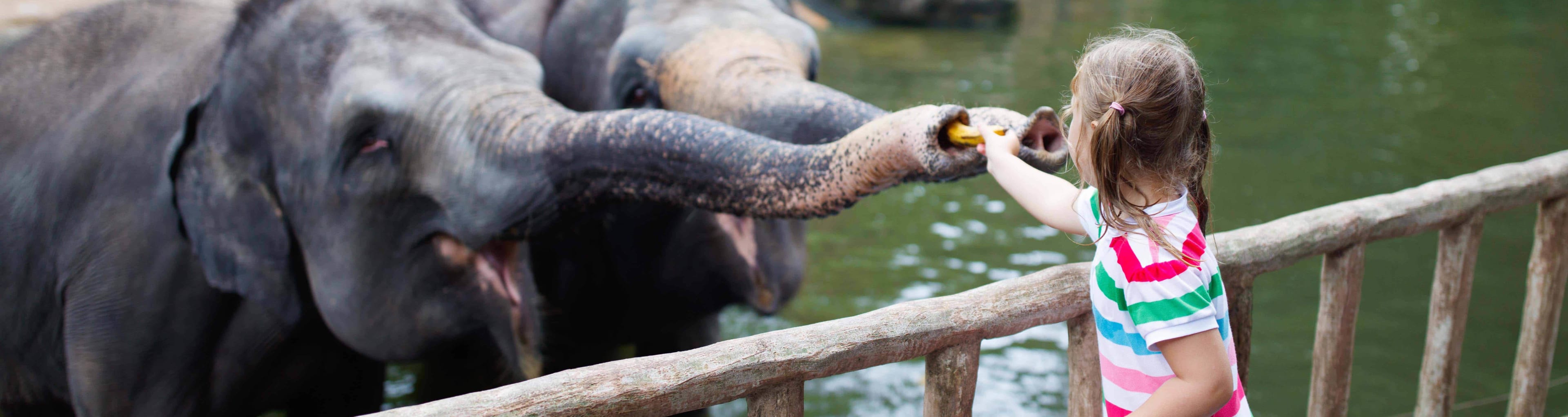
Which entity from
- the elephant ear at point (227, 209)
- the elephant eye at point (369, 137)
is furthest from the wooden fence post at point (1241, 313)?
the elephant ear at point (227, 209)

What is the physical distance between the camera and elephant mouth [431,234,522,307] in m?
1.98

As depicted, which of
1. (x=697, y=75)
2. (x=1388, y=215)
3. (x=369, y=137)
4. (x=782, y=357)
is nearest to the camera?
(x=782, y=357)

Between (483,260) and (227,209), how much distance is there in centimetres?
47

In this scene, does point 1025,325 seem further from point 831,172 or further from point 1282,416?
point 1282,416

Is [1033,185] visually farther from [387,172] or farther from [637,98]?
[637,98]

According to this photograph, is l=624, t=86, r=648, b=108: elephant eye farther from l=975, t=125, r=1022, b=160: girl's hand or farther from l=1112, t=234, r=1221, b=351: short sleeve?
l=1112, t=234, r=1221, b=351: short sleeve

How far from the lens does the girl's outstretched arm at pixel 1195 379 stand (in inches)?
43.0

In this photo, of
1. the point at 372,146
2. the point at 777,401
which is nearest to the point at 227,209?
the point at 372,146

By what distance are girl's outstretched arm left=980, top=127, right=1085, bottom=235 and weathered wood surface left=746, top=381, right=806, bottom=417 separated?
0.33m

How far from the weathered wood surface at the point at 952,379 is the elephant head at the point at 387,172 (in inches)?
21.2

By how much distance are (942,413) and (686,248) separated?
3.36ft

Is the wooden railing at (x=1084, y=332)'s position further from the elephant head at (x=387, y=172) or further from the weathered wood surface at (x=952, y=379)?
the elephant head at (x=387, y=172)

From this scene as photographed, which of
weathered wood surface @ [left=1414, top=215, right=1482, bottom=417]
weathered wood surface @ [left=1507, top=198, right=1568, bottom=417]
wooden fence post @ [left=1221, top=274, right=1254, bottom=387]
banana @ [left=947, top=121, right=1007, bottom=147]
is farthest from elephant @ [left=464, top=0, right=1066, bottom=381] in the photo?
weathered wood surface @ [left=1507, top=198, right=1568, bottom=417]

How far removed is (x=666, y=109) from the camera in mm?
2318
